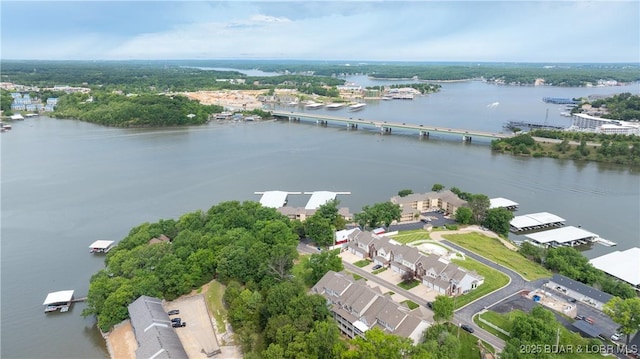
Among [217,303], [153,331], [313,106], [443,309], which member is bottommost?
[217,303]

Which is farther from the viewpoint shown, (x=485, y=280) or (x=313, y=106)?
(x=313, y=106)

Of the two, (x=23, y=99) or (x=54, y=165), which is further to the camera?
(x=23, y=99)

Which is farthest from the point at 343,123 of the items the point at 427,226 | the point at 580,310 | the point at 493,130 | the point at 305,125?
the point at 580,310

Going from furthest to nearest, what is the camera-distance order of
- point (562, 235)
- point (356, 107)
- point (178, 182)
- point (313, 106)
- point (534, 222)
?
point (313, 106)
point (356, 107)
point (178, 182)
point (534, 222)
point (562, 235)

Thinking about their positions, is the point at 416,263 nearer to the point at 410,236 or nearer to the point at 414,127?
the point at 410,236

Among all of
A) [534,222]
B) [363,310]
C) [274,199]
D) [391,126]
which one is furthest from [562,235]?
[391,126]

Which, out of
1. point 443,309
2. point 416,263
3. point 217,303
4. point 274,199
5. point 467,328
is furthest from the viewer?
point 274,199

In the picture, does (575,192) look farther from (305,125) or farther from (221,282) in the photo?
(305,125)
